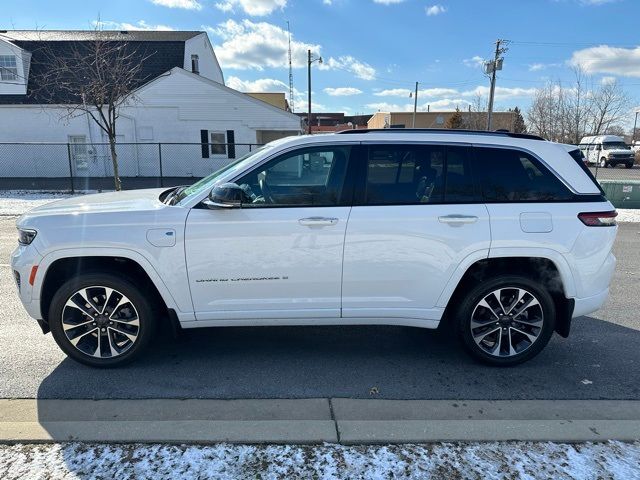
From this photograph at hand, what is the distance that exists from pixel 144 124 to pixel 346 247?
867 inches

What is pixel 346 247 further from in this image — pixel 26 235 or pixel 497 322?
pixel 26 235

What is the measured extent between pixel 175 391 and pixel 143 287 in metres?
0.86

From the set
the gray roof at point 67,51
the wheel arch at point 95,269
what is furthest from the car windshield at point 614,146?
the wheel arch at point 95,269

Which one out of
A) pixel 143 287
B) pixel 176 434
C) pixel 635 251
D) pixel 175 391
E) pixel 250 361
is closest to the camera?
pixel 176 434

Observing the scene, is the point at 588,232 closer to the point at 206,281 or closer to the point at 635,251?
the point at 206,281

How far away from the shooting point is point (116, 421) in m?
2.85

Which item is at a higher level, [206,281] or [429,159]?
[429,159]

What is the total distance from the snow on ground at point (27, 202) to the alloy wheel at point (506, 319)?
10142 mm

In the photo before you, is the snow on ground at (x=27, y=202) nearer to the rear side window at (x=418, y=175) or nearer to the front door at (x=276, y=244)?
the rear side window at (x=418, y=175)

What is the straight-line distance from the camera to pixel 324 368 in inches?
144

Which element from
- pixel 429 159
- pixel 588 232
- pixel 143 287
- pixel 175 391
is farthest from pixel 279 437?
pixel 588 232

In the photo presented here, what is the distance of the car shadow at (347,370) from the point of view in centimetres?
329

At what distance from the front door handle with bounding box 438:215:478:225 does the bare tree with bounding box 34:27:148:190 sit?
524 inches

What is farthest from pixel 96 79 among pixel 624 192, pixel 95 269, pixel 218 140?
pixel 624 192
